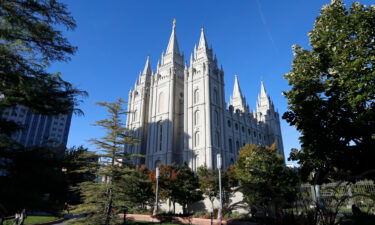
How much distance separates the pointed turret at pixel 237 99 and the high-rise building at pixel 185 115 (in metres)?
6.06

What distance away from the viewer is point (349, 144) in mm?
9430

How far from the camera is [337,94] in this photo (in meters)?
8.99

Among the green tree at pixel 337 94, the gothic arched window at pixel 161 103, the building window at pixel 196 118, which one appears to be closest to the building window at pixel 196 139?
the building window at pixel 196 118

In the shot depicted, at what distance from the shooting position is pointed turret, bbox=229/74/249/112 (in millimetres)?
58406

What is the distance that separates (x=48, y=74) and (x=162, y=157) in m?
32.9

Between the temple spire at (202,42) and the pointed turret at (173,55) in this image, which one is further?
the pointed turret at (173,55)

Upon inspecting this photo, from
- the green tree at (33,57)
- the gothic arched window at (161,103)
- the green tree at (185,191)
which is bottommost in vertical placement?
the green tree at (185,191)

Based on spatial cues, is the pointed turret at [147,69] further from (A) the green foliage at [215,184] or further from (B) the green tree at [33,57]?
(B) the green tree at [33,57]

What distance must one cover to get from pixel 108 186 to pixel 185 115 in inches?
1138

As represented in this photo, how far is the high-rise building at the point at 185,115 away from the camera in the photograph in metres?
37.3

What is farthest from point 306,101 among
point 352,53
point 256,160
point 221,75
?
point 221,75

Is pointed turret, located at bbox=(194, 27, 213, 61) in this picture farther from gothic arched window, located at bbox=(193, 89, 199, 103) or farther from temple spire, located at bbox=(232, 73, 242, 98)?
temple spire, located at bbox=(232, 73, 242, 98)

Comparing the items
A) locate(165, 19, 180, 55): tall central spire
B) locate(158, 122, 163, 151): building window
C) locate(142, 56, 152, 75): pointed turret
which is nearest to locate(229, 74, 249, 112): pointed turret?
locate(165, 19, 180, 55): tall central spire

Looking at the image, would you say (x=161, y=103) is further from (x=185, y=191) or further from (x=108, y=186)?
(x=108, y=186)
